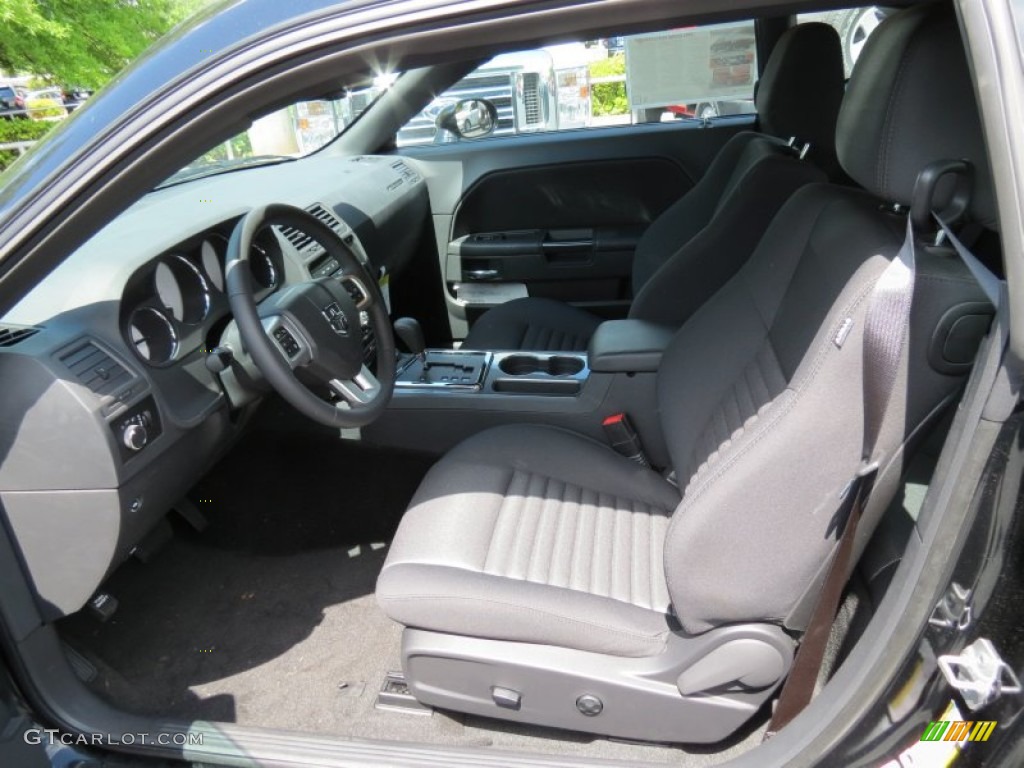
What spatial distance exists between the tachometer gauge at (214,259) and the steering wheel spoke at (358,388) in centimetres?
34

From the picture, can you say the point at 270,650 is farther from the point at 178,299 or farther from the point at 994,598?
the point at 994,598

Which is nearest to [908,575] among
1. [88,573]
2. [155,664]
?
[88,573]

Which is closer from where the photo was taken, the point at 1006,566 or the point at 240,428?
the point at 1006,566

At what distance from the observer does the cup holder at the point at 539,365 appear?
2148 millimetres

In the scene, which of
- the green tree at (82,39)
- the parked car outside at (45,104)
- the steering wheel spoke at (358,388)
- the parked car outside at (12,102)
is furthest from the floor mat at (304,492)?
the parked car outside at (12,102)

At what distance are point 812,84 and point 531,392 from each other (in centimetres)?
109

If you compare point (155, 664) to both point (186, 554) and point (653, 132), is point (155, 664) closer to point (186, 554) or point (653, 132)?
point (186, 554)

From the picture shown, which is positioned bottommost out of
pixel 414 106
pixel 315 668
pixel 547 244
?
pixel 315 668

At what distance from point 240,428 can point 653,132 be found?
2050mm

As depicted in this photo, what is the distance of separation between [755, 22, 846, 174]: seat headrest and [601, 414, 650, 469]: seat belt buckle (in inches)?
32.9

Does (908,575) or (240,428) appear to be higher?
(908,575)

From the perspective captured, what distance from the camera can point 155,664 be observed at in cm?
184

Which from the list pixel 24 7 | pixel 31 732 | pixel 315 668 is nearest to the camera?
pixel 31 732

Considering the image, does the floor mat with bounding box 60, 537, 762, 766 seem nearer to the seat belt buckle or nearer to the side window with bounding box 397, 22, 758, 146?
the seat belt buckle
